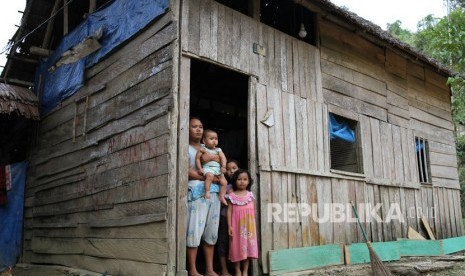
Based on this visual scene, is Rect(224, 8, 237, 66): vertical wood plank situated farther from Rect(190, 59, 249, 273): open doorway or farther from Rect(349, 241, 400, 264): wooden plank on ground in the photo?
Rect(349, 241, 400, 264): wooden plank on ground

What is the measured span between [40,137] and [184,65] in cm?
495

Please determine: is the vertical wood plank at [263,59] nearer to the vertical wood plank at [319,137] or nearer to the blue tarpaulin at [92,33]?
the vertical wood plank at [319,137]

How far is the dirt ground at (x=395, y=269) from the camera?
613 centimetres

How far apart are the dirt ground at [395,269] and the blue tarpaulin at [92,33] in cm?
304

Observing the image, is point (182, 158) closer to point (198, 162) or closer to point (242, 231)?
point (198, 162)

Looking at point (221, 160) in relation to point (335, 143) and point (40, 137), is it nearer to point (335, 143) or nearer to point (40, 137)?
point (335, 143)

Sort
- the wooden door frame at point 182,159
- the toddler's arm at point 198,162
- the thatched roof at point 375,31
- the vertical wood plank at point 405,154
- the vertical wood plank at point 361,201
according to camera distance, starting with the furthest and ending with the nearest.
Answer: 1. the vertical wood plank at point 405,154
2. the vertical wood plank at point 361,201
3. the thatched roof at point 375,31
4. the toddler's arm at point 198,162
5. the wooden door frame at point 182,159

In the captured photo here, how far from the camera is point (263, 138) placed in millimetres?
5773

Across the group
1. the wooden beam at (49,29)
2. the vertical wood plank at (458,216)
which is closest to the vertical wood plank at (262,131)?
the wooden beam at (49,29)

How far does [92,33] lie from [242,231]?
13.8 ft

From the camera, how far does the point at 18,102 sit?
8.12 metres

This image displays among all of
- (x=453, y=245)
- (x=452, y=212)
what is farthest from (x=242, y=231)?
(x=452, y=212)

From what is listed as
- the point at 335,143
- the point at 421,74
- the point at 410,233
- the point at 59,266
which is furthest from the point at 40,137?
the point at 421,74
